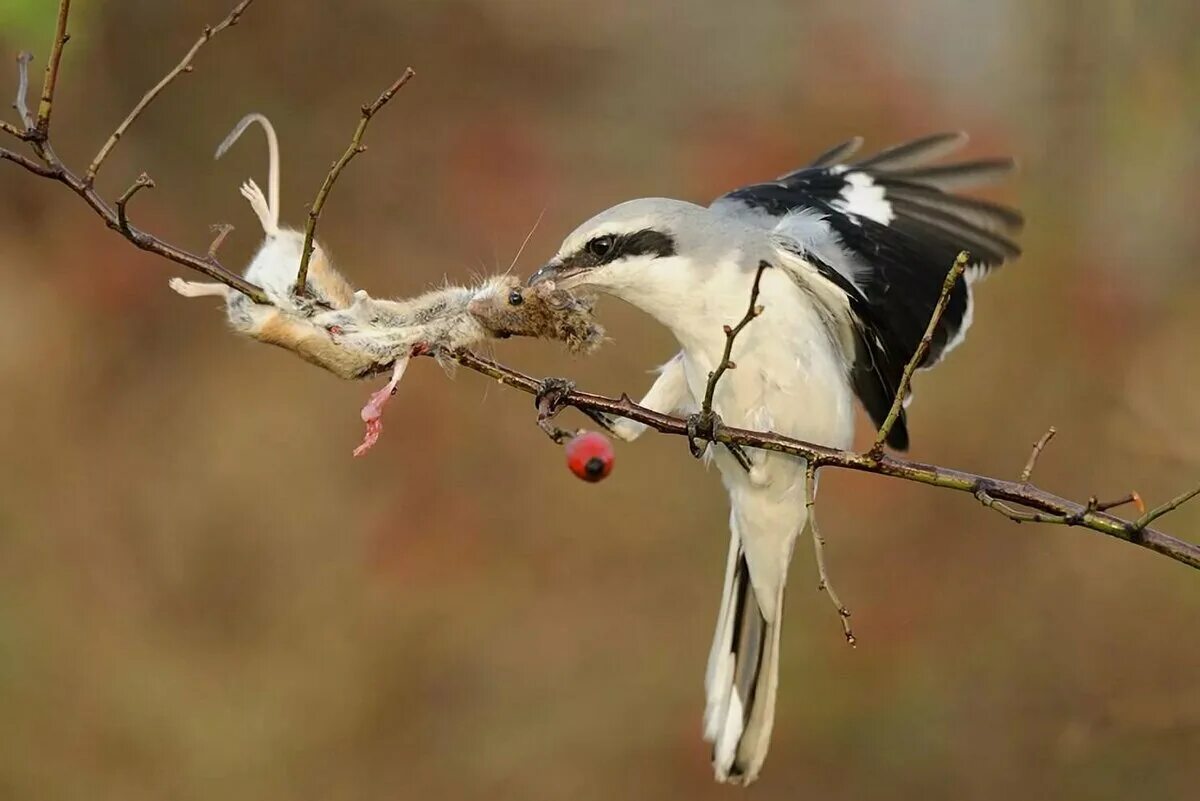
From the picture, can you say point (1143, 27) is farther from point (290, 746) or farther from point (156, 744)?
point (156, 744)

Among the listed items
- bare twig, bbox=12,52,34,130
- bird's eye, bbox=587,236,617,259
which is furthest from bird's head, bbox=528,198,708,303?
bare twig, bbox=12,52,34,130

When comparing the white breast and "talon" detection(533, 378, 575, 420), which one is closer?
"talon" detection(533, 378, 575, 420)

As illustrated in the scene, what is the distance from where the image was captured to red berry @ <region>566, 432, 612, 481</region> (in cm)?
168

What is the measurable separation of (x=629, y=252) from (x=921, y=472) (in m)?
0.69

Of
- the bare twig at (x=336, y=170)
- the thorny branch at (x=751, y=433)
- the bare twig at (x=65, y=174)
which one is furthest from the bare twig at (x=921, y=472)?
the bare twig at (x=65, y=174)

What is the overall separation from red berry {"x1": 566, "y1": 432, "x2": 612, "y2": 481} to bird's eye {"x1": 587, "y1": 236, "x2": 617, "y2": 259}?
0.45 m

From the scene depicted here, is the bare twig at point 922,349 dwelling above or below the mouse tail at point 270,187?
below

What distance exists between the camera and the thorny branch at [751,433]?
1.42 m

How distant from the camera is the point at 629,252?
2.07 metres

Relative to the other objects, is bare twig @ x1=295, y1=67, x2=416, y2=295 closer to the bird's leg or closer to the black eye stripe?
the bird's leg

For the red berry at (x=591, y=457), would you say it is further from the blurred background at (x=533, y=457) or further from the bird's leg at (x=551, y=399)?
the blurred background at (x=533, y=457)

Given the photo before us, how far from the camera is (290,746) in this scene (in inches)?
173

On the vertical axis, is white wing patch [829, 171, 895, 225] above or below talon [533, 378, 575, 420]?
above

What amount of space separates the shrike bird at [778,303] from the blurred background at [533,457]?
1.84 meters
